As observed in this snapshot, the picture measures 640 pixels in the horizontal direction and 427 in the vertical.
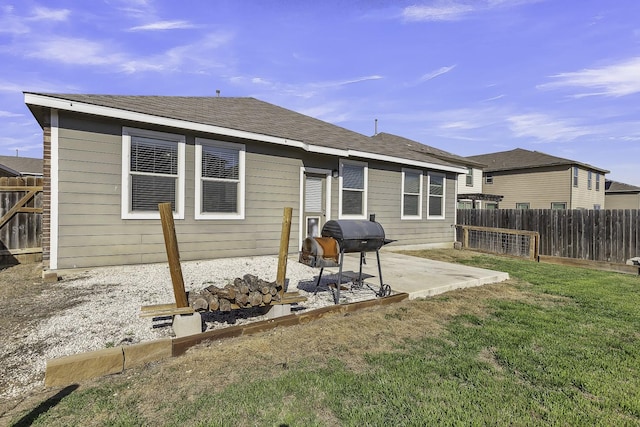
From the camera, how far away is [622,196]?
3191cm

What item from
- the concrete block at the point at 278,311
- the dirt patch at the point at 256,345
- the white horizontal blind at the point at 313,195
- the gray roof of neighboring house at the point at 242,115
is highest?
the gray roof of neighboring house at the point at 242,115

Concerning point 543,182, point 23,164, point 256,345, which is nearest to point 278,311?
point 256,345

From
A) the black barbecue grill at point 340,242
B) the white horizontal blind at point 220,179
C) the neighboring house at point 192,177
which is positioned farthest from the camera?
the white horizontal blind at point 220,179

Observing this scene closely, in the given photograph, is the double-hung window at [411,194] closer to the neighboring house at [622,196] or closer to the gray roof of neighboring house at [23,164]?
the gray roof of neighboring house at [23,164]

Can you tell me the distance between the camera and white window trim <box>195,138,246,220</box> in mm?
6964

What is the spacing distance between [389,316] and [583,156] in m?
28.7

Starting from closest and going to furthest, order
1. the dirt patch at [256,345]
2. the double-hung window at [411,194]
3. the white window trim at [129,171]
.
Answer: the dirt patch at [256,345] → the white window trim at [129,171] → the double-hung window at [411,194]

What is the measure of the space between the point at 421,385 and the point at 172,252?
A: 268cm

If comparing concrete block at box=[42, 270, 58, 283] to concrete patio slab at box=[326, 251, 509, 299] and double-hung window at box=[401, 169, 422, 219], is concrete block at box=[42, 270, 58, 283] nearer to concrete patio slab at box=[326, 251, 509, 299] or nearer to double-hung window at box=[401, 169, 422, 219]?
concrete patio slab at box=[326, 251, 509, 299]

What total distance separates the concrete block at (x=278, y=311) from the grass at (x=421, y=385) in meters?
0.32

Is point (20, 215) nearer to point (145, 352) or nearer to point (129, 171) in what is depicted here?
point (129, 171)

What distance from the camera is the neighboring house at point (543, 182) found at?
71.0ft

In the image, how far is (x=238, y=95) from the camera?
1176 centimetres

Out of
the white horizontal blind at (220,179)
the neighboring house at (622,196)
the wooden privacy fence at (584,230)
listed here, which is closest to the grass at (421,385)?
the white horizontal blind at (220,179)
